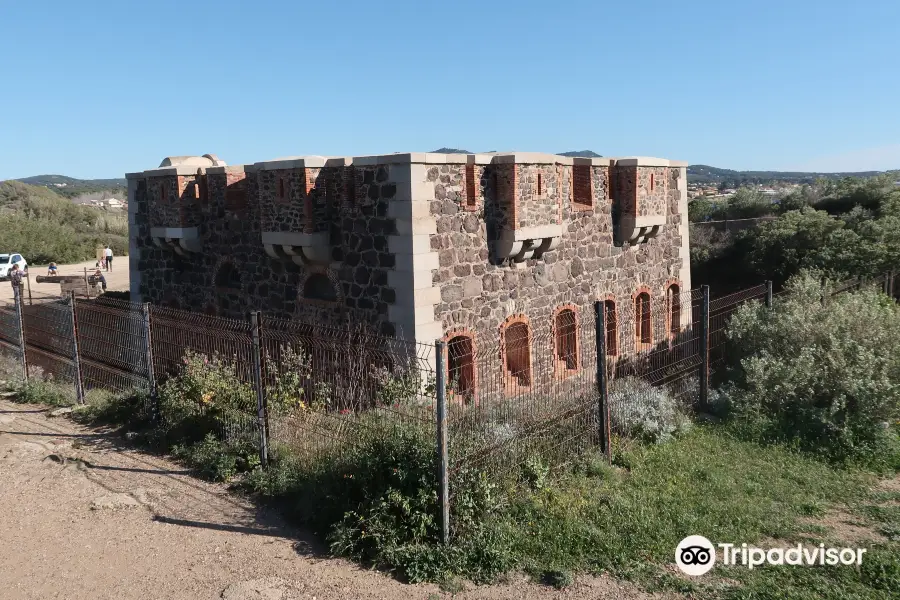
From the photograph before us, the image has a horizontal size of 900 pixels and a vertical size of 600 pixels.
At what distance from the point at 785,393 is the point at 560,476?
4.19m

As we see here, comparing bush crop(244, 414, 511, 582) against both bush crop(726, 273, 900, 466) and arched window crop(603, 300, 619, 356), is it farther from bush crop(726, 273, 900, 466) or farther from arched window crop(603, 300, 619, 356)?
arched window crop(603, 300, 619, 356)

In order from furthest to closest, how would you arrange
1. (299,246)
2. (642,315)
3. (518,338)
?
(642,315), (518,338), (299,246)

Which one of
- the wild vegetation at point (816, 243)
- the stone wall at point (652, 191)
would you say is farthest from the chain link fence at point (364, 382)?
the wild vegetation at point (816, 243)

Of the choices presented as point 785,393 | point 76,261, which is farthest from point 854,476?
point 76,261

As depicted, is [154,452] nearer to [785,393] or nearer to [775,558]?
[775,558]

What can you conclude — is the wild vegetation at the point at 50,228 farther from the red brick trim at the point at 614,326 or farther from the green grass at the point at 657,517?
the green grass at the point at 657,517

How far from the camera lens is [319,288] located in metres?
11.7

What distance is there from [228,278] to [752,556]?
1044 cm

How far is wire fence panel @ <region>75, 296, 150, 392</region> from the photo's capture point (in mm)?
10328

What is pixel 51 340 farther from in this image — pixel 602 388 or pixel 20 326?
pixel 602 388

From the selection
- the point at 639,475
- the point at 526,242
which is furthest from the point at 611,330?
the point at 639,475

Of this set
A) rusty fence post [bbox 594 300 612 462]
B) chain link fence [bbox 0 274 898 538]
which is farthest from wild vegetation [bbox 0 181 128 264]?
rusty fence post [bbox 594 300 612 462]

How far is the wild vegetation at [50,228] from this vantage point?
128 ft

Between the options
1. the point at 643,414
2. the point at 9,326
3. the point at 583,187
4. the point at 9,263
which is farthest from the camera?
the point at 9,263
